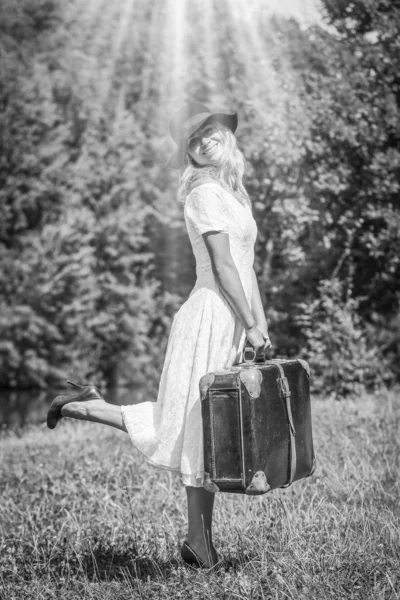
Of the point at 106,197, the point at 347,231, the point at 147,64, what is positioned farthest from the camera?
the point at 147,64

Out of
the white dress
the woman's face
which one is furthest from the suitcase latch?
the woman's face

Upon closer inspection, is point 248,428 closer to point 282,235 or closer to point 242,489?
point 242,489

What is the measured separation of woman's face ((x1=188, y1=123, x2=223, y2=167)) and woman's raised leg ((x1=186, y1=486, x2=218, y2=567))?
59.8 inches

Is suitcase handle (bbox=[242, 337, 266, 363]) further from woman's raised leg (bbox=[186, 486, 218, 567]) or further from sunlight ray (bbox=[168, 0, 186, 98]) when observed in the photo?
sunlight ray (bbox=[168, 0, 186, 98])

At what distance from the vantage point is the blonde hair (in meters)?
3.69

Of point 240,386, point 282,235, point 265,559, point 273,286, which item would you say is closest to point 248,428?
point 240,386

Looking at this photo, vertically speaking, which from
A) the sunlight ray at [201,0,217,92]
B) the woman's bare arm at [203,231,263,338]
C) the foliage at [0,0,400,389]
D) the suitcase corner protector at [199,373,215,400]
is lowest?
the suitcase corner protector at [199,373,215,400]

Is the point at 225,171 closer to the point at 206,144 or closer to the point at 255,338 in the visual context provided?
the point at 206,144

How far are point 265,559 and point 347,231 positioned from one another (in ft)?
26.7

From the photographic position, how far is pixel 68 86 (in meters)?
21.4

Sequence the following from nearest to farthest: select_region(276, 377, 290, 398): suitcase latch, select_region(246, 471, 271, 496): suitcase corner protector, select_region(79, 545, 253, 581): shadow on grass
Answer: select_region(246, 471, 271, 496): suitcase corner protector, select_region(276, 377, 290, 398): suitcase latch, select_region(79, 545, 253, 581): shadow on grass

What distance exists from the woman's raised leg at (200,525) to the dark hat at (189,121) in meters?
1.60

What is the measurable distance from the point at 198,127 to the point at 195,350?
106cm

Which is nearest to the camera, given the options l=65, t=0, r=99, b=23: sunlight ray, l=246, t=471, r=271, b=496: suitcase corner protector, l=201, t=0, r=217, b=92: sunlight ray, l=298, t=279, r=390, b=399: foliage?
l=246, t=471, r=271, b=496: suitcase corner protector
